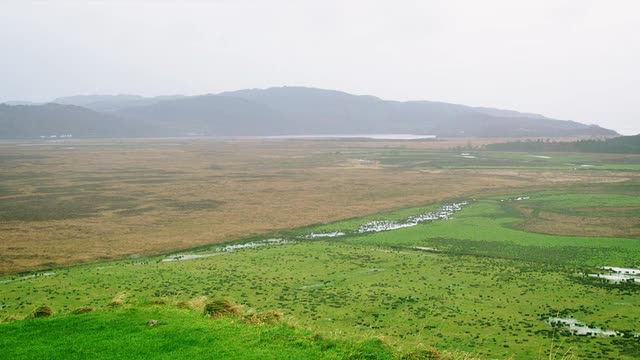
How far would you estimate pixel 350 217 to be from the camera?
56.4m

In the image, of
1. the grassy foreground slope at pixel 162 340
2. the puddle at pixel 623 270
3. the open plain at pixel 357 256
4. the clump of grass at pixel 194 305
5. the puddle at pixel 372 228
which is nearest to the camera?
the grassy foreground slope at pixel 162 340

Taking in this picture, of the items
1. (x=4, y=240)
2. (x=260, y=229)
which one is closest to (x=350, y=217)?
(x=260, y=229)

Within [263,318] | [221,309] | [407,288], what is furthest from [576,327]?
[221,309]

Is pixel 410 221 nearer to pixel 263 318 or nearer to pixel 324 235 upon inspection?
pixel 324 235

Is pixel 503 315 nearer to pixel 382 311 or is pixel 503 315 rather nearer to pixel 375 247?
pixel 382 311

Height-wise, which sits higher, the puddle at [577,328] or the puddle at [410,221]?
the puddle at [577,328]

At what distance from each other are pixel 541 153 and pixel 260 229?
126898mm

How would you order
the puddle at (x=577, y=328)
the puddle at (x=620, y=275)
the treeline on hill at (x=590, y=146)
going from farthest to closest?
the treeline on hill at (x=590, y=146) < the puddle at (x=620, y=275) < the puddle at (x=577, y=328)

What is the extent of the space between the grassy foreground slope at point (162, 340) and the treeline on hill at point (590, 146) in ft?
481

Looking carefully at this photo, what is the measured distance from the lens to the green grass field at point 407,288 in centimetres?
2122

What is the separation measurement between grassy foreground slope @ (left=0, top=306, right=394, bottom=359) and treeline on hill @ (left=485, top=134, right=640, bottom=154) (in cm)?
14662

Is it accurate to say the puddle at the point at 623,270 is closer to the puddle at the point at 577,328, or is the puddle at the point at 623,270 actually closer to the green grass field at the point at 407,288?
the green grass field at the point at 407,288

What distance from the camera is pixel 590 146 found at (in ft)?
484

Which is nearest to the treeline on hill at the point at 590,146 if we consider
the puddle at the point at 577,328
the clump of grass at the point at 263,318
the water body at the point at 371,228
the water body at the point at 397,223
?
the water body at the point at 371,228
